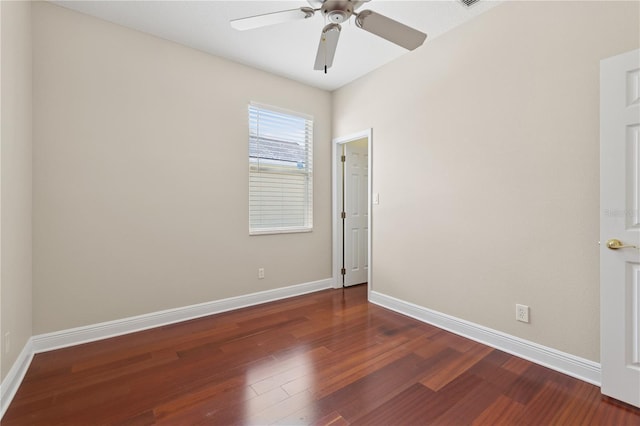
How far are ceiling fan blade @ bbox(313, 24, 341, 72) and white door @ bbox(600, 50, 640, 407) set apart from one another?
5.60 ft

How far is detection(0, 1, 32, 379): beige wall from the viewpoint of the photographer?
1733 millimetres

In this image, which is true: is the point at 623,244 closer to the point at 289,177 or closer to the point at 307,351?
the point at 307,351

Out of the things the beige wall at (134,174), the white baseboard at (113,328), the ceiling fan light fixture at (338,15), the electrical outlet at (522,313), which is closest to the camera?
the ceiling fan light fixture at (338,15)

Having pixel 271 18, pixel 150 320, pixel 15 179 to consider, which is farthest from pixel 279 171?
pixel 15 179

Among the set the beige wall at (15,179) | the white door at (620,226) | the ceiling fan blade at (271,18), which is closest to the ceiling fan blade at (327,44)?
the ceiling fan blade at (271,18)

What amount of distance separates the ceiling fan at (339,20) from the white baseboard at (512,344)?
2.41 meters

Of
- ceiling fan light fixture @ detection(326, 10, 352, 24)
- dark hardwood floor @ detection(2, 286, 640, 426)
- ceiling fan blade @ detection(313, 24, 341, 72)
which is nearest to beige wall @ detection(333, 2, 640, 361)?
dark hardwood floor @ detection(2, 286, 640, 426)

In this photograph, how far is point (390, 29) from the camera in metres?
1.82

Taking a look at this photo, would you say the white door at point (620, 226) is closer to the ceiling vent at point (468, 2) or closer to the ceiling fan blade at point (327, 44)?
the ceiling vent at point (468, 2)

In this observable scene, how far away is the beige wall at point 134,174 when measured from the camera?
2.36m

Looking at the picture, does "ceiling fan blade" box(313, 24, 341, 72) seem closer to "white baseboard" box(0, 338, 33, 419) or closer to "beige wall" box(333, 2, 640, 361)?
"beige wall" box(333, 2, 640, 361)

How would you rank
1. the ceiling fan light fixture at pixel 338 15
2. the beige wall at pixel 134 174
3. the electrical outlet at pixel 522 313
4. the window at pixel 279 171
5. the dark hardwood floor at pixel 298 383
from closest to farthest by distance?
the dark hardwood floor at pixel 298 383 → the ceiling fan light fixture at pixel 338 15 → the electrical outlet at pixel 522 313 → the beige wall at pixel 134 174 → the window at pixel 279 171

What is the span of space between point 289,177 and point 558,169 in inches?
110

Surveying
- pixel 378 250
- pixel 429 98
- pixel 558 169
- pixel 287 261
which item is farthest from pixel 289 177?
pixel 558 169
